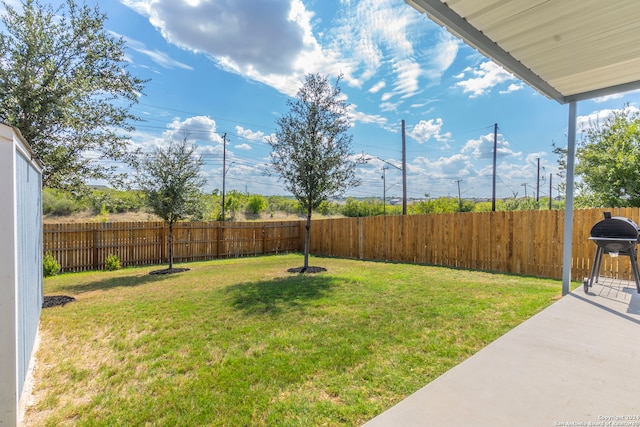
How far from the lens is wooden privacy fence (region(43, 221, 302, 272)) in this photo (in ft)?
30.6

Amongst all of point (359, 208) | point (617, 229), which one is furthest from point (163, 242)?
point (359, 208)

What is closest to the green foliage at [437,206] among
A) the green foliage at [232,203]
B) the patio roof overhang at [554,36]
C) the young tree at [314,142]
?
the green foliage at [232,203]

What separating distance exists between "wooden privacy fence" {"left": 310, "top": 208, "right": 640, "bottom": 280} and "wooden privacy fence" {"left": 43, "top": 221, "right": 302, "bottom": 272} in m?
3.38

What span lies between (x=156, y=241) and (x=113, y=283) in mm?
4255

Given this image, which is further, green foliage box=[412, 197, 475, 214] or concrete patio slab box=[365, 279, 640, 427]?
green foliage box=[412, 197, 475, 214]

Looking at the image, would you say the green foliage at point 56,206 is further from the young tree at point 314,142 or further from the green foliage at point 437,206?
the green foliage at point 437,206

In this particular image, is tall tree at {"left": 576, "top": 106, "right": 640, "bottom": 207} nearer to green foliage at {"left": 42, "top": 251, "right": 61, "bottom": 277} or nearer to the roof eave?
the roof eave

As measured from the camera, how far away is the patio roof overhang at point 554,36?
2.26m

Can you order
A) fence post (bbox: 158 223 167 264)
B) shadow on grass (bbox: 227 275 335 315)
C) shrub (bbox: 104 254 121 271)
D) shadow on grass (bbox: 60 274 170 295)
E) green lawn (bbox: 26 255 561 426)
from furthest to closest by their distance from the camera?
fence post (bbox: 158 223 167 264) < shrub (bbox: 104 254 121 271) < shadow on grass (bbox: 60 274 170 295) < shadow on grass (bbox: 227 275 335 315) < green lawn (bbox: 26 255 561 426)

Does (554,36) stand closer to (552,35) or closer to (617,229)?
(552,35)

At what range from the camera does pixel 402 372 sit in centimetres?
254

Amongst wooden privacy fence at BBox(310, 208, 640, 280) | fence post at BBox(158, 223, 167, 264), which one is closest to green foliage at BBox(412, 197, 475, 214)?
wooden privacy fence at BBox(310, 208, 640, 280)

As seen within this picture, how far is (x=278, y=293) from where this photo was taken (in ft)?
18.2

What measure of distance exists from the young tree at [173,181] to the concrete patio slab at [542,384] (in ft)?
28.2
